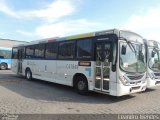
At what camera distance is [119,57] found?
9.01 m

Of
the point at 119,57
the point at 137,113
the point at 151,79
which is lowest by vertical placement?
the point at 137,113

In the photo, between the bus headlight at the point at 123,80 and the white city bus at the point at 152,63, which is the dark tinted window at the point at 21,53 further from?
the bus headlight at the point at 123,80

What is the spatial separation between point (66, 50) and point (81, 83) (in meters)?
2.17

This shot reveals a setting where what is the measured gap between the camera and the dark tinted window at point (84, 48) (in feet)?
33.9

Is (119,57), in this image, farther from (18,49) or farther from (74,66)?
(18,49)

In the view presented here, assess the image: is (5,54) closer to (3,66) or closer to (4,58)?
(4,58)

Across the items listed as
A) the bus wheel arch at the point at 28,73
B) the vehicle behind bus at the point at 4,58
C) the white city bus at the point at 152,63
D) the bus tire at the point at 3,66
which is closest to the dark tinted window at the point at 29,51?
the bus wheel arch at the point at 28,73

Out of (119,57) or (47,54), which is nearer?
(119,57)

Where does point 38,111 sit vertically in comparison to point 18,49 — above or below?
below

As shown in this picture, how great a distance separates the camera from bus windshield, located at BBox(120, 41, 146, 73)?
30.1 feet

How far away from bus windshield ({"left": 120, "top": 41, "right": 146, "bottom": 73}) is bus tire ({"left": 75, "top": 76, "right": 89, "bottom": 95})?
2231 mm

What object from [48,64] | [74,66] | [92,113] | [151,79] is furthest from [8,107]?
[151,79]

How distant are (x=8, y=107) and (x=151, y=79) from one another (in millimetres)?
7417

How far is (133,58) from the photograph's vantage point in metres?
9.67
